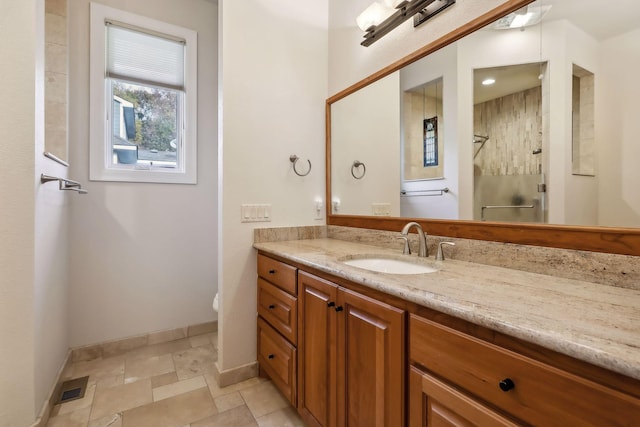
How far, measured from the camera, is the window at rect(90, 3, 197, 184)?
83.5 inches

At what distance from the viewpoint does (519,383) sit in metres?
0.60

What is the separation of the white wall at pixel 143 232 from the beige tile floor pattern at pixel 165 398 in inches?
12.9

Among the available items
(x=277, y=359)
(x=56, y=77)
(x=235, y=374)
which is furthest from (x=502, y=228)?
(x=56, y=77)

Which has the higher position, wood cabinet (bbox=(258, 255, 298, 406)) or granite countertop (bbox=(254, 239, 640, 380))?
granite countertop (bbox=(254, 239, 640, 380))

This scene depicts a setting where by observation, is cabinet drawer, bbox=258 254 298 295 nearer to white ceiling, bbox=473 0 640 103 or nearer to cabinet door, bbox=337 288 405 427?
cabinet door, bbox=337 288 405 427

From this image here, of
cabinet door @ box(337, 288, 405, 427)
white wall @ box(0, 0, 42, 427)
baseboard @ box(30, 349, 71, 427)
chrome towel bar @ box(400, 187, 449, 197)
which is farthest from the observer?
chrome towel bar @ box(400, 187, 449, 197)

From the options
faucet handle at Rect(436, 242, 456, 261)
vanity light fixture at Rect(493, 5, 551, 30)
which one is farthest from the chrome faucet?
vanity light fixture at Rect(493, 5, 551, 30)

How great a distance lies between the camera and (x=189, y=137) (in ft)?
7.97

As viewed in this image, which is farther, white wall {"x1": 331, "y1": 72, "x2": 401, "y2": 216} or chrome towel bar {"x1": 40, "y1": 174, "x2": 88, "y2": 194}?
white wall {"x1": 331, "y1": 72, "x2": 401, "y2": 216}

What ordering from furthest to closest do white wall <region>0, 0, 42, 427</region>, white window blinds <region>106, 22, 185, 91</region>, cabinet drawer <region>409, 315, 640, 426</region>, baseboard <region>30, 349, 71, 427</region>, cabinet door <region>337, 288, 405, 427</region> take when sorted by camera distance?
white window blinds <region>106, 22, 185, 91</region> → baseboard <region>30, 349, 71, 427</region> → white wall <region>0, 0, 42, 427</region> → cabinet door <region>337, 288, 405, 427</region> → cabinet drawer <region>409, 315, 640, 426</region>

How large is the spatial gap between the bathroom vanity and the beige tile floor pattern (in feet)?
1.08

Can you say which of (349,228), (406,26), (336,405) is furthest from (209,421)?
(406,26)

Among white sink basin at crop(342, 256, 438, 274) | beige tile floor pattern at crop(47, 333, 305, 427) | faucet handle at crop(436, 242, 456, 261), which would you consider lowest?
beige tile floor pattern at crop(47, 333, 305, 427)

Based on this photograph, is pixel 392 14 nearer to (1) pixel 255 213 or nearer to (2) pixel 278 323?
(1) pixel 255 213
